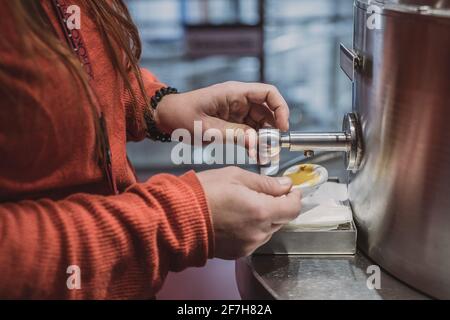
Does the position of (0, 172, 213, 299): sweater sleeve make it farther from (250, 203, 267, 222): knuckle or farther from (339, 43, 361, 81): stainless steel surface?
(339, 43, 361, 81): stainless steel surface

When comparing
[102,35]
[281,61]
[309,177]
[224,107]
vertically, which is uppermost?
[102,35]

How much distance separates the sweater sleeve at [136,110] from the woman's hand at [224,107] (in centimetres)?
4

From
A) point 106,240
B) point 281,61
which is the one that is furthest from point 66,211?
point 281,61

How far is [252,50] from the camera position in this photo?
2.87 meters

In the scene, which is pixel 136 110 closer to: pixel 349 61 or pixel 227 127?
pixel 227 127

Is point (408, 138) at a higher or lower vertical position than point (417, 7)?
lower

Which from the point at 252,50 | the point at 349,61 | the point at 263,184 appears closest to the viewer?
the point at 263,184

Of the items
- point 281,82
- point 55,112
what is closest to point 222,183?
point 55,112

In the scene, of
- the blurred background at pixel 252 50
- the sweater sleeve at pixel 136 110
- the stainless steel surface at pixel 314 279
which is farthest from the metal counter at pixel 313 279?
the blurred background at pixel 252 50

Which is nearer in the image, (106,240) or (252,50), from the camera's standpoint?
(106,240)

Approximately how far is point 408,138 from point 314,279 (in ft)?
0.80

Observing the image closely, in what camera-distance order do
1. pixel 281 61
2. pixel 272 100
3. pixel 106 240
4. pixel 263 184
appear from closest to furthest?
pixel 106 240
pixel 263 184
pixel 272 100
pixel 281 61

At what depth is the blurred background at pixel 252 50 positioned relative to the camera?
2850 millimetres

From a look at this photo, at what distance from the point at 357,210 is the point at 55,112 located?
1.60ft
